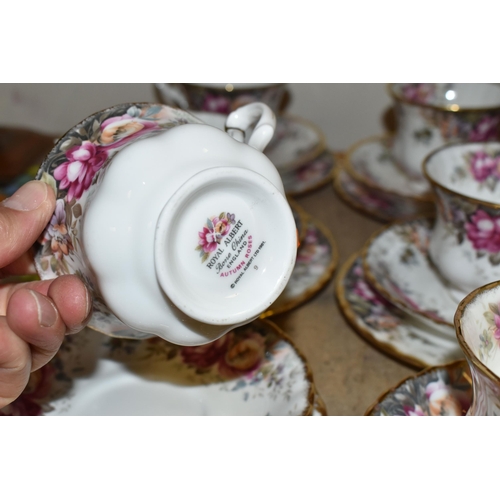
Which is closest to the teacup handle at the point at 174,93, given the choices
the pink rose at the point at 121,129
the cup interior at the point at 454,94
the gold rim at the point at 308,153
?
the gold rim at the point at 308,153

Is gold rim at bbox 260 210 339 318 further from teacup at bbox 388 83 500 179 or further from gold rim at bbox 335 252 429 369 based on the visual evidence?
teacup at bbox 388 83 500 179

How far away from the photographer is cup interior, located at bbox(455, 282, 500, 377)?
51cm

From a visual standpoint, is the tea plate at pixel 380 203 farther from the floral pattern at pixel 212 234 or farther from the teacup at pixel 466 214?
the floral pattern at pixel 212 234

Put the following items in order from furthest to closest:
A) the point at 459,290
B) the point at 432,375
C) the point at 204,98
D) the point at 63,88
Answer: the point at 63,88 → the point at 204,98 → the point at 459,290 → the point at 432,375

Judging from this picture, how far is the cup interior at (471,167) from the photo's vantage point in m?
0.91

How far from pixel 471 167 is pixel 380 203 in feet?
0.68

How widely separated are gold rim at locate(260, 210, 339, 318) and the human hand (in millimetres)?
277

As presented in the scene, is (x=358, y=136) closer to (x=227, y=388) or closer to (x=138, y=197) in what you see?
(x=227, y=388)

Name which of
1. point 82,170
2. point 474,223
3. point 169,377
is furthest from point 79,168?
point 474,223

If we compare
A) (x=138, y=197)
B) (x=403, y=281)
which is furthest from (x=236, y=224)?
(x=403, y=281)

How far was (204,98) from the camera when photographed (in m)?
1.08

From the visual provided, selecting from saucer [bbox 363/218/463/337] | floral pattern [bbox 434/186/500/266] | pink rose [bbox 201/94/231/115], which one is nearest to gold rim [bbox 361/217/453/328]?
saucer [bbox 363/218/463/337]

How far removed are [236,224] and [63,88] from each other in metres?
0.83

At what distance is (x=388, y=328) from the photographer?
782 mm
